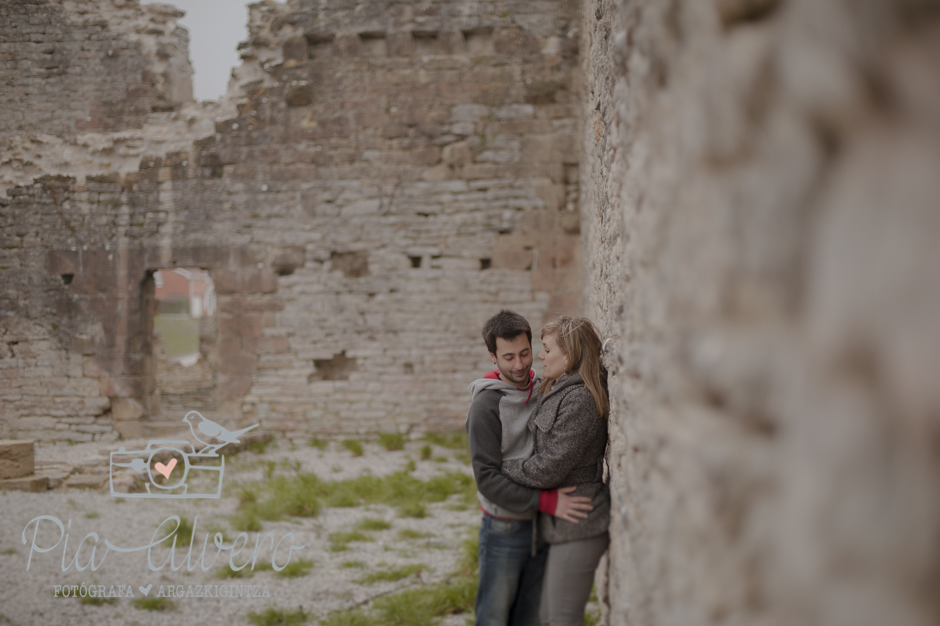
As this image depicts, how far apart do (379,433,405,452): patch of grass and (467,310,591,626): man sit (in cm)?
509

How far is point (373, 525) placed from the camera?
485 cm

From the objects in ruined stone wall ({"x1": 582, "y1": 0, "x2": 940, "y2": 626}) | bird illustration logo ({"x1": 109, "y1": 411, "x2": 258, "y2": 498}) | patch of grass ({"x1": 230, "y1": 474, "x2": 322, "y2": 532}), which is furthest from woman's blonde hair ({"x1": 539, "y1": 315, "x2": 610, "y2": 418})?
bird illustration logo ({"x1": 109, "y1": 411, "x2": 258, "y2": 498})

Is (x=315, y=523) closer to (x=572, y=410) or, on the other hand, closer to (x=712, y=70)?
(x=572, y=410)

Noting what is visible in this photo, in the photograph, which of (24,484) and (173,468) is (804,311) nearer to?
(173,468)

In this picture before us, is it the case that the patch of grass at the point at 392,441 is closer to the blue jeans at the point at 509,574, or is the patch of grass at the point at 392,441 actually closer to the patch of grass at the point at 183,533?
the patch of grass at the point at 183,533

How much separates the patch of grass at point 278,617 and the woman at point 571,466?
1816 mm

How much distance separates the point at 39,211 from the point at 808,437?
33.1ft

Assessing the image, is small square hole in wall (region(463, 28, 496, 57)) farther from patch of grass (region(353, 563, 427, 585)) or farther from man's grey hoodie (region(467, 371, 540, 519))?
man's grey hoodie (region(467, 371, 540, 519))

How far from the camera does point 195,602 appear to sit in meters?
3.69

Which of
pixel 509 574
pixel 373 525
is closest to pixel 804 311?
pixel 509 574

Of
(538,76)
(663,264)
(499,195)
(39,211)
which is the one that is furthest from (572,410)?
(39,211)

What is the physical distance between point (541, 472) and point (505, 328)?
584 mm

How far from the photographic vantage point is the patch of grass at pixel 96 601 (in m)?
3.64

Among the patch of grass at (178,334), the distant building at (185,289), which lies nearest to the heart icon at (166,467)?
the patch of grass at (178,334)
